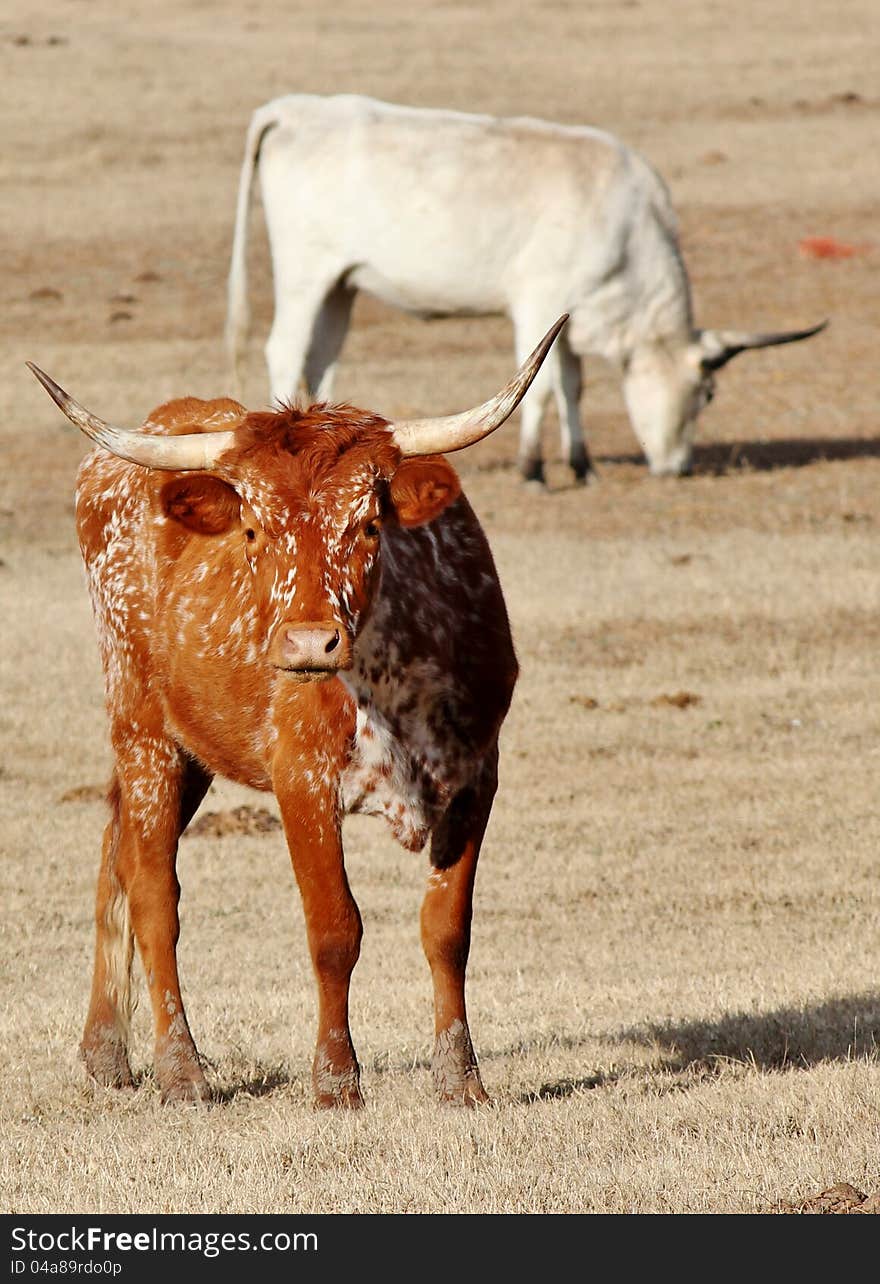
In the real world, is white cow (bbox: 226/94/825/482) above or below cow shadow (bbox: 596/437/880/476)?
above

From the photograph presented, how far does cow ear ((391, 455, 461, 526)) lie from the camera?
5844 mm

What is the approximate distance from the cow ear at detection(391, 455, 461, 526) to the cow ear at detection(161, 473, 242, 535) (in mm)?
430

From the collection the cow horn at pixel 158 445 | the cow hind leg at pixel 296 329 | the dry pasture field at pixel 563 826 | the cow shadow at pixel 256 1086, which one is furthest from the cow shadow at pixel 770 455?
the cow horn at pixel 158 445

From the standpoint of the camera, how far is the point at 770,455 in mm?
19188

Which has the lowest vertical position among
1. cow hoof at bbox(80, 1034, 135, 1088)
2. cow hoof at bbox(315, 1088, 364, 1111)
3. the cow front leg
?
cow hoof at bbox(80, 1034, 135, 1088)

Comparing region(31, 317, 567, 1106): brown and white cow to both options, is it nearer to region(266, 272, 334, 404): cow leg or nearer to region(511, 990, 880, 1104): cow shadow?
region(511, 990, 880, 1104): cow shadow

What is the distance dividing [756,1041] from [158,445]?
2.57 meters

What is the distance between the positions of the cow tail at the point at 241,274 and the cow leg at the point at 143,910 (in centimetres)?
1231

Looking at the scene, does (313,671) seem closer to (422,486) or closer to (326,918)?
(422,486)

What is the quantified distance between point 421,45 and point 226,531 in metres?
40.9

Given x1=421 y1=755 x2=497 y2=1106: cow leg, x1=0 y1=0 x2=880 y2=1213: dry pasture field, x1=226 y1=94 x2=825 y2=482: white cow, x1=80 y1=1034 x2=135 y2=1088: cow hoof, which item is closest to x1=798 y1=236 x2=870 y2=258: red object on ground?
x1=0 y1=0 x2=880 y2=1213: dry pasture field

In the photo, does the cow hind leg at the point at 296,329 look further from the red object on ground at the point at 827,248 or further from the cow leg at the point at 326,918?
the cow leg at the point at 326,918

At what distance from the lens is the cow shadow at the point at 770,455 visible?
61.2 feet

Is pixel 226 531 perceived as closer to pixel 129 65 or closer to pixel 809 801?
pixel 809 801
